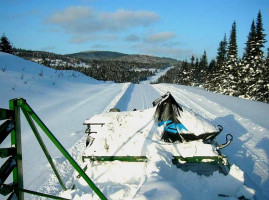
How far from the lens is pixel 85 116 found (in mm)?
10906

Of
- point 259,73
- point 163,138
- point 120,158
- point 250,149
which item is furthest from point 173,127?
point 259,73

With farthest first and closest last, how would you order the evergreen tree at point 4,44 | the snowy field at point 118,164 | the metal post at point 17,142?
the evergreen tree at point 4,44, the snowy field at point 118,164, the metal post at point 17,142

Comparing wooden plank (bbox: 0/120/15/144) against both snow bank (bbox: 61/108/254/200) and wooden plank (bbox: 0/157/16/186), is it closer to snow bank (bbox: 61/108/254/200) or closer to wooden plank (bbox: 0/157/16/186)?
wooden plank (bbox: 0/157/16/186)

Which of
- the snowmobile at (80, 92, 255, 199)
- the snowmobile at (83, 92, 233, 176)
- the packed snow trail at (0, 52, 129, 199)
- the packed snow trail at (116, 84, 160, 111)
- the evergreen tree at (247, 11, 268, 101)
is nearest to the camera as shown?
the snowmobile at (80, 92, 255, 199)

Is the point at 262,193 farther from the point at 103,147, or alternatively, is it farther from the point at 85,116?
the point at 85,116

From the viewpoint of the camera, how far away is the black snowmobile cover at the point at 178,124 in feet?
15.6

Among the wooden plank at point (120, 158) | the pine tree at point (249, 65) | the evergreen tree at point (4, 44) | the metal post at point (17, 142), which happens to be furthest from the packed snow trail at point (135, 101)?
the evergreen tree at point (4, 44)

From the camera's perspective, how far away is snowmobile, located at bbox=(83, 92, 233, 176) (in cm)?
439

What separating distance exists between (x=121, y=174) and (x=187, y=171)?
118 cm

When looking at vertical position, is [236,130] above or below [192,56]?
below

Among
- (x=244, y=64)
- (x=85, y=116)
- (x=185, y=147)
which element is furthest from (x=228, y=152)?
(x=244, y=64)

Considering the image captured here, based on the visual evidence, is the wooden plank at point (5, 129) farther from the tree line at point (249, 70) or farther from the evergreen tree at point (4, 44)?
the evergreen tree at point (4, 44)

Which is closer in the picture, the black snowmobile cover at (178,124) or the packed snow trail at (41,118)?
the black snowmobile cover at (178,124)

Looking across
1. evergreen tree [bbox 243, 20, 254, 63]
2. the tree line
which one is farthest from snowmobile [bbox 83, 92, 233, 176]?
evergreen tree [bbox 243, 20, 254, 63]
